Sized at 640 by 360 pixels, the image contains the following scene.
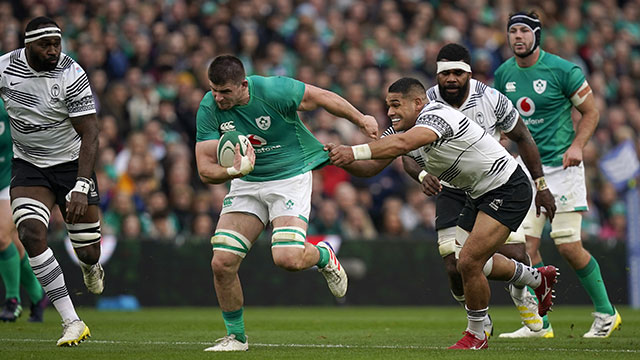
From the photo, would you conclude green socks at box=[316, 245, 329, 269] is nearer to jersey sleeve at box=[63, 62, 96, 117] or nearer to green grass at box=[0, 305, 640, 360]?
green grass at box=[0, 305, 640, 360]

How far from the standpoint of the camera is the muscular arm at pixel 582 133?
1090 cm

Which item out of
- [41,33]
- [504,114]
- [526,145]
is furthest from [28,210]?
[526,145]

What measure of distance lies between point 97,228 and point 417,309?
7.89 meters

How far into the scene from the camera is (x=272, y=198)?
934 centimetres

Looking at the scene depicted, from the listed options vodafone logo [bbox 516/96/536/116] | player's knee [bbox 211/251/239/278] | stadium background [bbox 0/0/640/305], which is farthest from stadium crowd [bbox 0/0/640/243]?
player's knee [bbox 211/251/239/278]

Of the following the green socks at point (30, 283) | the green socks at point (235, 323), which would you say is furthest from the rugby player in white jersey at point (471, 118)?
the green socks at point (30, 283)

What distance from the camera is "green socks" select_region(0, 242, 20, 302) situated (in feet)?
40.6

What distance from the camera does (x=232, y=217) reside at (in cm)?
930

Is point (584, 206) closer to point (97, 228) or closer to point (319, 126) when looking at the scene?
point (97, 228)

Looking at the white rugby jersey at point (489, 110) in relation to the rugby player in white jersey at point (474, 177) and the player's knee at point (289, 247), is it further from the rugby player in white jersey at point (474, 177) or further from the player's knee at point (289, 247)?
the player's knee at point (289, 247)

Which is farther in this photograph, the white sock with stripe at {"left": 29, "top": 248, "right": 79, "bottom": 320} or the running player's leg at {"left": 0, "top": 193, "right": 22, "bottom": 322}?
the running player's leg at {"left": 0, "top": 193, "right": 22, "bottom": 322}

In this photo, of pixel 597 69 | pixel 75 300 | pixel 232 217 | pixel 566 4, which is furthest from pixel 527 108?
pixel 566 4

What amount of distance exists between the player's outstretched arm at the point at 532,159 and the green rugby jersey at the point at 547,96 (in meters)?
1.15

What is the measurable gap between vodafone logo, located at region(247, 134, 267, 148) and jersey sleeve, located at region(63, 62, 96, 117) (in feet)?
5.19
